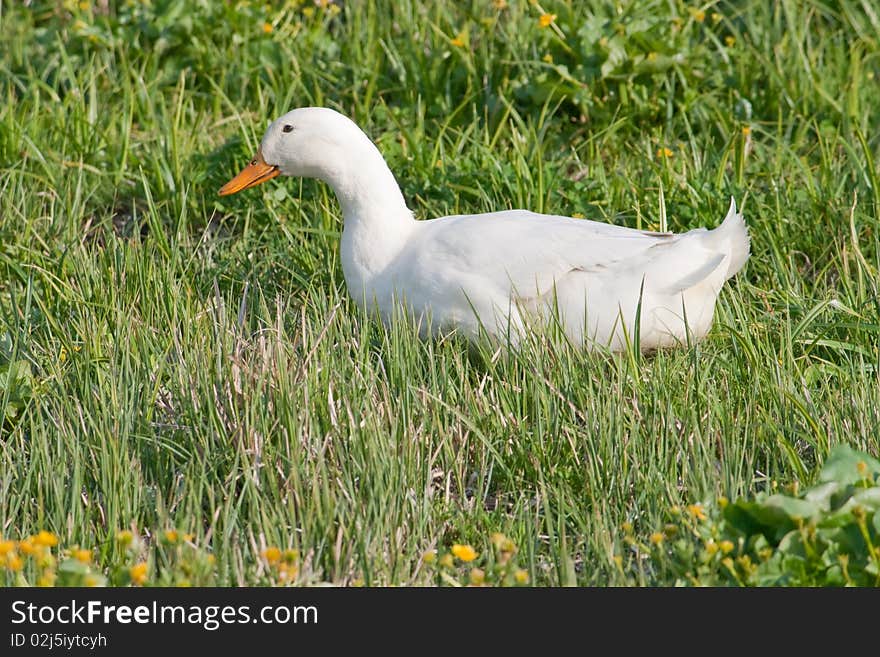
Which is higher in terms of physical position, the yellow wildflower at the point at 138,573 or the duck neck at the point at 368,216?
the duck neck at the point at 368,216

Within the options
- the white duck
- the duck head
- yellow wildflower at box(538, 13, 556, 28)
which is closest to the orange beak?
the duck head

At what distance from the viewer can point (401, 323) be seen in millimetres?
3365

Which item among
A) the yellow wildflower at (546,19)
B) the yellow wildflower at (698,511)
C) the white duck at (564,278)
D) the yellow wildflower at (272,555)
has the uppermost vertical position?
the yellow wildflower at (546,19)

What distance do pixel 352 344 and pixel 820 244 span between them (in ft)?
5.57

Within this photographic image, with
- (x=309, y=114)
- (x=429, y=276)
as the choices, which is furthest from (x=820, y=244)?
(x=309, y=114)

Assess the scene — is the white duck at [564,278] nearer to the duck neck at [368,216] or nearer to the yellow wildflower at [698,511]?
the duck neck at [368,216]

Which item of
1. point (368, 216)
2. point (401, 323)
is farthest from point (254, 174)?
point (401, 323)

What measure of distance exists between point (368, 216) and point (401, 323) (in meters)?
0.46

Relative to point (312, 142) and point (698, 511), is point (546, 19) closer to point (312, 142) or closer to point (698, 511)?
point (312, 142)

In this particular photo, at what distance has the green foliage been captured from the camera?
7.67ft

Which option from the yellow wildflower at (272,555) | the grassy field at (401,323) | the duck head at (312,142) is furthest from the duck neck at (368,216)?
the yellow wildflower at (272,555)

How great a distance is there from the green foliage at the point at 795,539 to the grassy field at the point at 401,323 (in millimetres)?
136

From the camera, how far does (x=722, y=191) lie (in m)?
4.29

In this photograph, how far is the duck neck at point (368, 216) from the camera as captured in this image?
12.0 ft
